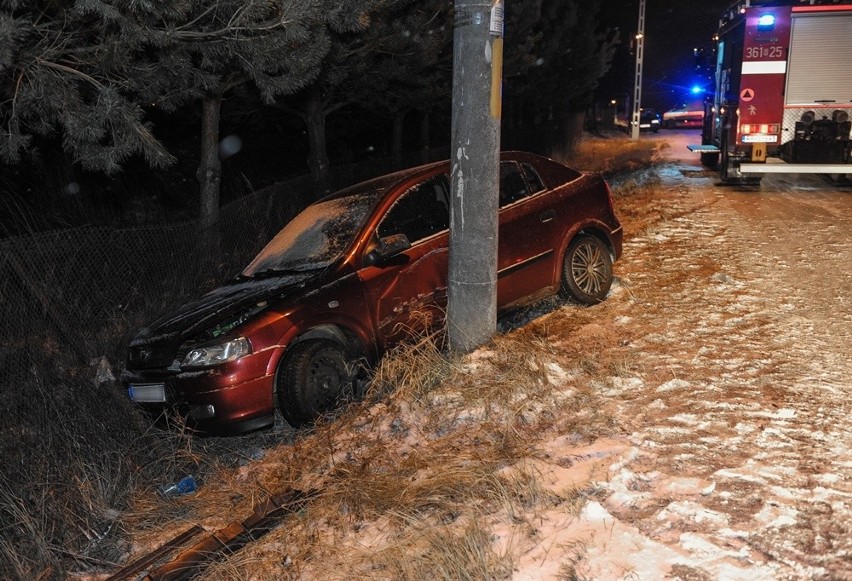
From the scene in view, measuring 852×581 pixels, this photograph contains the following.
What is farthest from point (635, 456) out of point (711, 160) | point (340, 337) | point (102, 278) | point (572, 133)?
point (572, 133)

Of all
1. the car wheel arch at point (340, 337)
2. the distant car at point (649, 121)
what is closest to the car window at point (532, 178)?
the car wheel arch at point (340, 337)

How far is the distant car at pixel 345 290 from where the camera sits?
5.37 metres

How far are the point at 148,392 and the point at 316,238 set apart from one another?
1.83 meters

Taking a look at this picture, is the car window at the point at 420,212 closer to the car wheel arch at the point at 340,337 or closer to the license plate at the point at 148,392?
the car wheel arch at the point at 340,337

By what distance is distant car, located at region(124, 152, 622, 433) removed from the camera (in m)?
5.37

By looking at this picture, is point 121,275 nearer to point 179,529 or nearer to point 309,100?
point 179,529

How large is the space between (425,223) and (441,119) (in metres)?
21.4

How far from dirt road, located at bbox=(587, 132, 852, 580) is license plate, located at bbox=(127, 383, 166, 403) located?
3119 millimetres

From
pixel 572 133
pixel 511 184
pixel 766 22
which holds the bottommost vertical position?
pixel 511 184

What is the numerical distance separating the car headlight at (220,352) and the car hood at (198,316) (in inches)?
7.8

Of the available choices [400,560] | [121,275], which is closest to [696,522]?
[400,560]

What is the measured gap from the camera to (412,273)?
6.14m

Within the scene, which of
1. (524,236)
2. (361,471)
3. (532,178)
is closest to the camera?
(361,471)

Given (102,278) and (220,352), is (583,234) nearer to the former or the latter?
(220,352)
